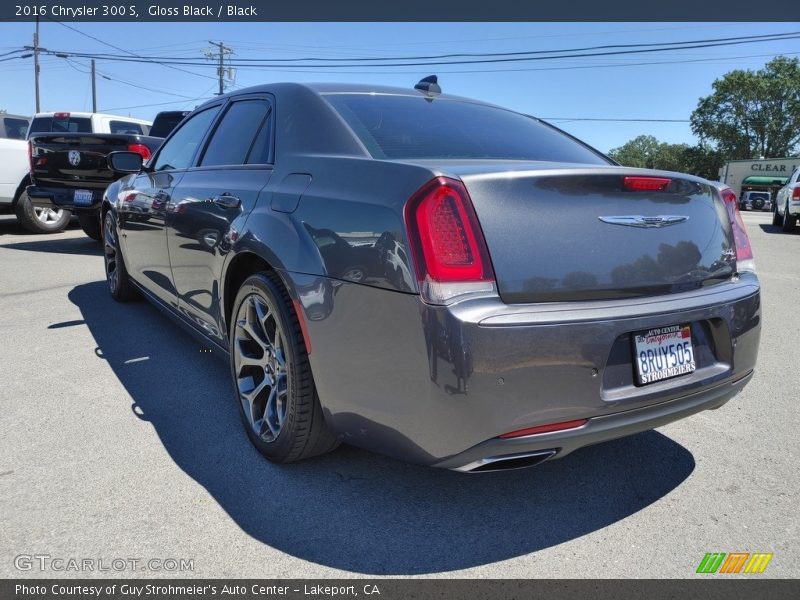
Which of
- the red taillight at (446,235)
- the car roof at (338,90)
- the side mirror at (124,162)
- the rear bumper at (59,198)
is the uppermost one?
the car roof at (338,90)

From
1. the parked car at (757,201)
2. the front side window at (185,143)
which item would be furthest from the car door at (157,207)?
the parked car at (757,201)

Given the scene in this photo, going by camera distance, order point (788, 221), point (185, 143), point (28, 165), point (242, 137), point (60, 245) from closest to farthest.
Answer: point (242, 137), point (185, 143), point (60, 245), point (28, 165), point (788, 221)

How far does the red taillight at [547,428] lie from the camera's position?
5.96ft

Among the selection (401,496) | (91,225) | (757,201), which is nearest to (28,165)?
(91,225)

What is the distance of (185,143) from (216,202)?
1252 mm

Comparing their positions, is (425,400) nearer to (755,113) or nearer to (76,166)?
(76,166)

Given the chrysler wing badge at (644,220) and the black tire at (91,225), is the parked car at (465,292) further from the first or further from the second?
the black tire at (91,225)

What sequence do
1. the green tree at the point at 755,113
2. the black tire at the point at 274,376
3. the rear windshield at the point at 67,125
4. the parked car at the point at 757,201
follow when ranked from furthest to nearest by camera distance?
the green tree at the point at 755,113, the parked car at the point at 757,201, the rear windshield at the point at 67,125, the black tire at the point at 274,376

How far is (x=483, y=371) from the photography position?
1.75 metres

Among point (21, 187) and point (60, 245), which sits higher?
point (21, 187)

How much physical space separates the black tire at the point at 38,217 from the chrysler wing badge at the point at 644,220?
9373mm

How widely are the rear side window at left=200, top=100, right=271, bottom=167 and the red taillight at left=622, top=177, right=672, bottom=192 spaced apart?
1.53m
